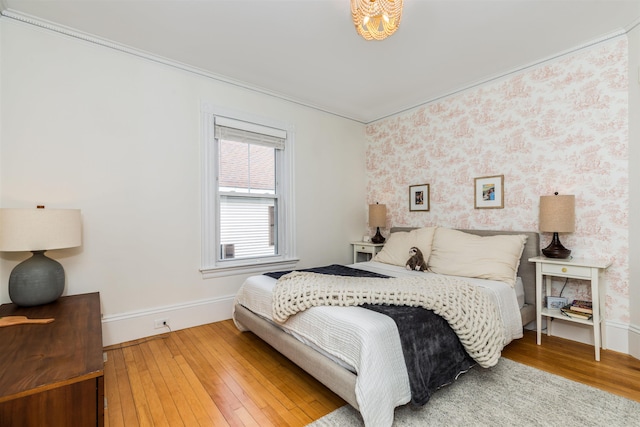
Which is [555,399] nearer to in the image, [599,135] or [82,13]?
[599,135]

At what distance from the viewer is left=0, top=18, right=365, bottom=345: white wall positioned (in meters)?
2.20

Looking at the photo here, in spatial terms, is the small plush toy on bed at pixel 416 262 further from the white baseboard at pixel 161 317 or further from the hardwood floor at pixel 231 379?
the white baseboard at pixel 161 317

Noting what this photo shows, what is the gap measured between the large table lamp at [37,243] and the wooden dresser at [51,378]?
501 millimetres

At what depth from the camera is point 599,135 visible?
246 cm

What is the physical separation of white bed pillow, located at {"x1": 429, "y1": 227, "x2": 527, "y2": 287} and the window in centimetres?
175

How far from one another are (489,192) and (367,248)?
165cm

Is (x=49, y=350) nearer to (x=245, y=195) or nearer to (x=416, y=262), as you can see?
(x=245, y=195)

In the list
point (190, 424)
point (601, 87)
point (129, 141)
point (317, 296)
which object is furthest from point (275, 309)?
point (601, 87)

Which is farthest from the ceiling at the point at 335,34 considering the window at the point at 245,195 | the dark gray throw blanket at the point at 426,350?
the dark gray throw blanket at the point at 426,350

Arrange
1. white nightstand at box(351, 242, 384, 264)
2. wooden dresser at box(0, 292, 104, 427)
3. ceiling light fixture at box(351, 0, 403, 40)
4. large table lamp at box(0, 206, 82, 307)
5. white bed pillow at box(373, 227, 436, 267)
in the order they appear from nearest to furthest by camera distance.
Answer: wooden dresser at box(0, 292, 104, 427), ceiling light fixture at box(351, 0, 403, 40), large table lamp at box(0, 206, 82, 307), white bed pillow at box(373, 227, 436, 267), white nightstand at box(351, 242, 384, 264)

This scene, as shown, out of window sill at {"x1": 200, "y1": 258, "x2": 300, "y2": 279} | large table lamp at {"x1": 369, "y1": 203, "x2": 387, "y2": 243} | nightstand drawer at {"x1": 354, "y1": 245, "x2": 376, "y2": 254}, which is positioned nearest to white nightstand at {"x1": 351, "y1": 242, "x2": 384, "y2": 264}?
nightstand drawer at {"x1": 354, "y1": 245, "x2": 376, "y2": 254}

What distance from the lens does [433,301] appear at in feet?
5.94

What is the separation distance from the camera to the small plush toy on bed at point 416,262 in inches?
115

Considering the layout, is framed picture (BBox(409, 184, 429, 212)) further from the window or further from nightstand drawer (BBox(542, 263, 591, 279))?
the window
